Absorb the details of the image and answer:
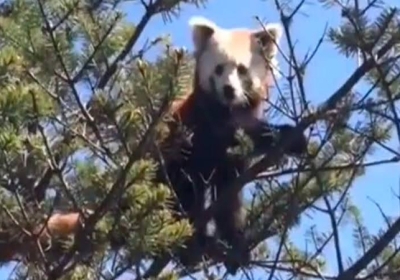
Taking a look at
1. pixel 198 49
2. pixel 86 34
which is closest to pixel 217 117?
pixel 198 49

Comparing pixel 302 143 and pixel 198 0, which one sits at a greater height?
pixel 198 0

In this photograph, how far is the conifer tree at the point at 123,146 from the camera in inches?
118

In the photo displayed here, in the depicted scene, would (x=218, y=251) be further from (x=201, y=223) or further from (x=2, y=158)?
(x=2, y=158)

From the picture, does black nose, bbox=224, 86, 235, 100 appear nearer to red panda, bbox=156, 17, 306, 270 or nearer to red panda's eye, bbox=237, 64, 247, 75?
red panda, bbox=156, 17, 306, 270

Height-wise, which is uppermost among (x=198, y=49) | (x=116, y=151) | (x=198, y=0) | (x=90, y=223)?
(x=198, y=49)

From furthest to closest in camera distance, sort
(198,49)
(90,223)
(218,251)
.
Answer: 1. (198,49)
2. (218,251)
3. (90,223)

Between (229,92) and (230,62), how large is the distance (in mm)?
374

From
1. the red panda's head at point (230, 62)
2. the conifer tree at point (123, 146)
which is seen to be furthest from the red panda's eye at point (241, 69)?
the conifer tree at point (123, 146)

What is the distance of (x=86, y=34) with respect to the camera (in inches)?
135

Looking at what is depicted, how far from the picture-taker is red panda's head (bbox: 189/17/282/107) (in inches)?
194

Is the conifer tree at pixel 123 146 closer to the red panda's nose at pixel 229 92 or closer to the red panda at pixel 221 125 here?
the red panda at pixel 221 125

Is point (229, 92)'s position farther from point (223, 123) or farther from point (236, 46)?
point (236, 46)

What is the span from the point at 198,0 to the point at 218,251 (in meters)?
0.93

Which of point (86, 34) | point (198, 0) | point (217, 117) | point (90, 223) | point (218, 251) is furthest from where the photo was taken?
point (217, 117)
